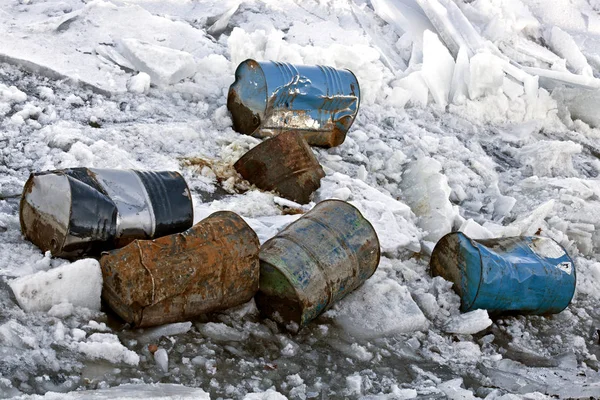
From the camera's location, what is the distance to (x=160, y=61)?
5.20 metres

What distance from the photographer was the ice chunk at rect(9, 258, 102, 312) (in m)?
2.59

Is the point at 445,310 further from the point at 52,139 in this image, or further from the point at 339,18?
the point at 339,18

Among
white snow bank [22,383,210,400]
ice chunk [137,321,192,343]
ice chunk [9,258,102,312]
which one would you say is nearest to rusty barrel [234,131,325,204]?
ice chunk [137,321,192,343]

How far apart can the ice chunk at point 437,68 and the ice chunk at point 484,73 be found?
0.70ft

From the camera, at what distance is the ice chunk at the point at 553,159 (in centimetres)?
543

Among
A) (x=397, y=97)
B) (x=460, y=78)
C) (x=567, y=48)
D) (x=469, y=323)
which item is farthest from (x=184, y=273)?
(x=567, y=48)

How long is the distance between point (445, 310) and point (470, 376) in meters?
0.53

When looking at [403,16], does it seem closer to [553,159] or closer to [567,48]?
[567,48]

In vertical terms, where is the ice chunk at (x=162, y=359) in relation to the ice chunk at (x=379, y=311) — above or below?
above

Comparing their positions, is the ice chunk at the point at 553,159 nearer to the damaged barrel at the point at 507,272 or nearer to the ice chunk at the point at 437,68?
the ice chunk at the point at 437,68

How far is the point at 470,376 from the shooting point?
302 centimetres

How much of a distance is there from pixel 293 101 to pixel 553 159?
2.13 m

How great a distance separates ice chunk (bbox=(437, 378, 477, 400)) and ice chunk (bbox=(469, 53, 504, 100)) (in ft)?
12.6

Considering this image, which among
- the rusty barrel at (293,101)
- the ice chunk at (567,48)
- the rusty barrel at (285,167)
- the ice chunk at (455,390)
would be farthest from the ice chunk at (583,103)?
the ice chunk at (455,390)
